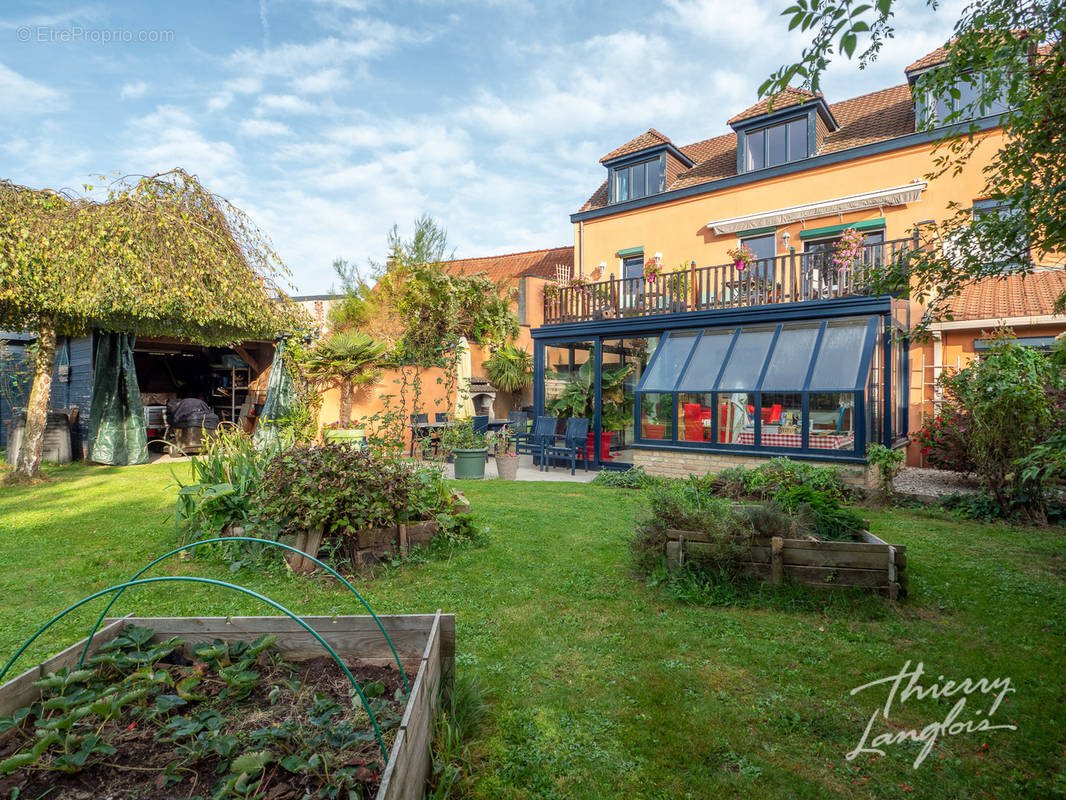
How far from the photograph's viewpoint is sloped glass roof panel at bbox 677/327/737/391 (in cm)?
917

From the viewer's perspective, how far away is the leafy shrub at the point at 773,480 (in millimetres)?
6211

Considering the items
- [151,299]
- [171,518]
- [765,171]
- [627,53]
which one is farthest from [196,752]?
[765,171]

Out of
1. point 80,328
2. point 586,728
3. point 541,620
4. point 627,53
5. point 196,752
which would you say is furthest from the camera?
point 80,328

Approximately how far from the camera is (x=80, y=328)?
966 cm

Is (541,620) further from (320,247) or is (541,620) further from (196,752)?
(320,247)

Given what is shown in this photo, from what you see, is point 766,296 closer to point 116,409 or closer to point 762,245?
point 762,245

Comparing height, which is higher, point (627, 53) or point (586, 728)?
point (627, 53)

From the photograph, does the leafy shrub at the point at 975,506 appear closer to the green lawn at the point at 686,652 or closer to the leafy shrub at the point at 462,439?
the green lawn at the point at 686,652

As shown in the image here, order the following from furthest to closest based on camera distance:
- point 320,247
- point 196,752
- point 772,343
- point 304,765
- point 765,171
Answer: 1. point 320,247
2. point 765,171
3. point 772,343
4. point 196,752
5. point 304,765

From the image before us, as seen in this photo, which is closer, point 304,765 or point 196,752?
point 304,765

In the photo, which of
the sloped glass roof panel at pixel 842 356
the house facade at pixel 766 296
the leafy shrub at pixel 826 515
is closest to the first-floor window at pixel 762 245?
the house facade at pixel 766 296

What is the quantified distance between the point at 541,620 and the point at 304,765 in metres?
2.02

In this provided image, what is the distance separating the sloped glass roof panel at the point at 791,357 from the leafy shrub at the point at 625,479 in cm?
225

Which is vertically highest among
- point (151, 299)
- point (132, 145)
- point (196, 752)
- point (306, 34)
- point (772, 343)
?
point (306, 34)
